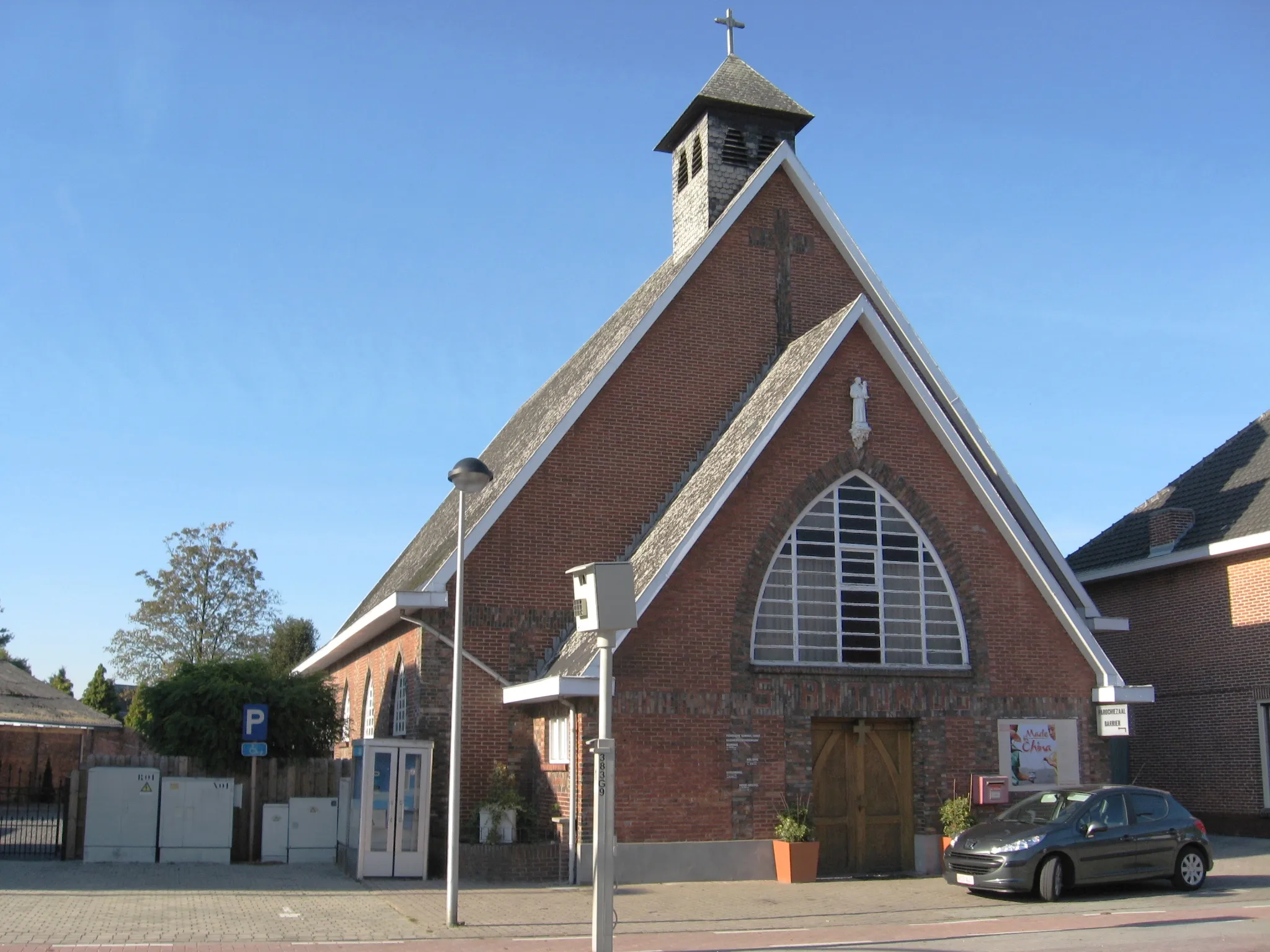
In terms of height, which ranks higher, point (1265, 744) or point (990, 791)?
point (1265, 744)

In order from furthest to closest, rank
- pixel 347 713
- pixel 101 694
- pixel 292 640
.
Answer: pixel 101 694 < pixel 292 640 < pixel 347 713

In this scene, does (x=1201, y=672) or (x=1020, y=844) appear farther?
(x=1201, y=672)

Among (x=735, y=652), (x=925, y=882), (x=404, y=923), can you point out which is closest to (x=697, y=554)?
(x=735, y=652)

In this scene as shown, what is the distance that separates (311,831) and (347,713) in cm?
746

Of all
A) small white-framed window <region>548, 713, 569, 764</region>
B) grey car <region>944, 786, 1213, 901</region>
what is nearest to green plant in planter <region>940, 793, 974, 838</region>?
grey car <region>944, 786, 1213, 901</region>

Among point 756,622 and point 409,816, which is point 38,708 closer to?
point 409,816

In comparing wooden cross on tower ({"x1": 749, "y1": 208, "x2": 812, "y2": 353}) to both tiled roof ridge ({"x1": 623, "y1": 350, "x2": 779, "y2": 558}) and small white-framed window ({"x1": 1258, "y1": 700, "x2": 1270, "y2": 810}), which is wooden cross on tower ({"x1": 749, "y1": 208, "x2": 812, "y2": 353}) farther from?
small white-framed window ({"x1": 1258, "y1": 700, "x2": 1270, "y2": 810})

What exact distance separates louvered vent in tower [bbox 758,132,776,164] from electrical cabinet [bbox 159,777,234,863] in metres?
15.9

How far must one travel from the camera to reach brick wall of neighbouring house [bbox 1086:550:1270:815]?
889 inches

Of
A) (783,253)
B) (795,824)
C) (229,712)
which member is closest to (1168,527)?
(783,253)

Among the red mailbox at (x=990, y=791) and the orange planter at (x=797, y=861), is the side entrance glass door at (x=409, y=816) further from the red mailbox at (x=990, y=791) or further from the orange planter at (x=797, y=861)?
the red mailbox at (x=990, y=791)

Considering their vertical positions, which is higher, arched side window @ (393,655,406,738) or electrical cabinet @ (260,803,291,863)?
arched side window @ (393,655,406,738)

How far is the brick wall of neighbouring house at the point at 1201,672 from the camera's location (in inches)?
889

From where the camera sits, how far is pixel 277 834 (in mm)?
20656
